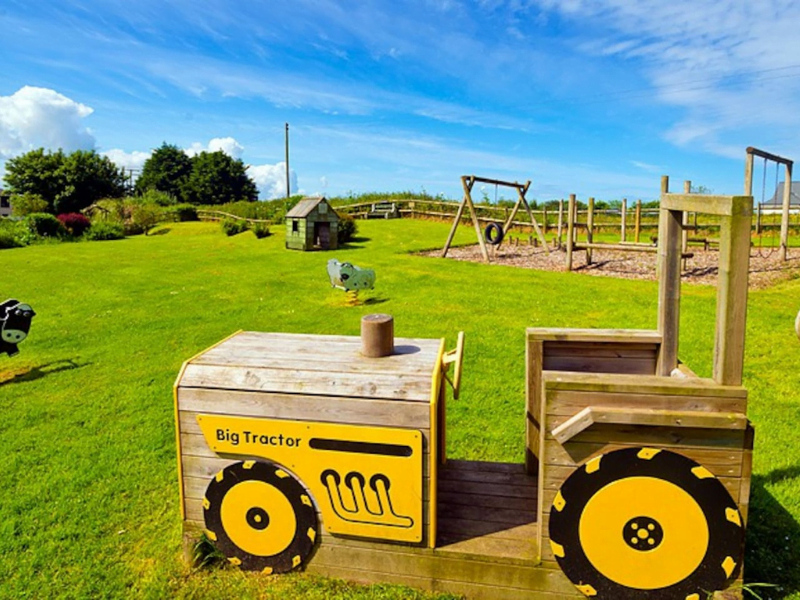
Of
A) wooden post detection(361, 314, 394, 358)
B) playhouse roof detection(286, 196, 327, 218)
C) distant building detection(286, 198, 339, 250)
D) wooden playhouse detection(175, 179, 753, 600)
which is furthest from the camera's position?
distant building detection(286, 198, 339, 250)

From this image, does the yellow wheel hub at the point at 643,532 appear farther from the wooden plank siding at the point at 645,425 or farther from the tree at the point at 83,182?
the tree at the point at 83,182

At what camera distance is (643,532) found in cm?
289

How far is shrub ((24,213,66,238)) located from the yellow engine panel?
97.0ft

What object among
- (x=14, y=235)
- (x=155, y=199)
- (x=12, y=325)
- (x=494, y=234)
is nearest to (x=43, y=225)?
(x=14, y=235)

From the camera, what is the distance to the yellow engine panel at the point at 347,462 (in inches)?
121

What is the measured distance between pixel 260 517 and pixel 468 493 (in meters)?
1.38

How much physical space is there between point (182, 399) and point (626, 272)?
48.3 ft

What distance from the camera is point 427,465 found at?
307cm

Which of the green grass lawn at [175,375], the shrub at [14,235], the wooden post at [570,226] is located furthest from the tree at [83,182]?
the wooden post at [570,226]

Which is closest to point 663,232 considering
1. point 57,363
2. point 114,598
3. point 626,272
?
point 114,598

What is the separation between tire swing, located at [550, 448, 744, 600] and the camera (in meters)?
2.84

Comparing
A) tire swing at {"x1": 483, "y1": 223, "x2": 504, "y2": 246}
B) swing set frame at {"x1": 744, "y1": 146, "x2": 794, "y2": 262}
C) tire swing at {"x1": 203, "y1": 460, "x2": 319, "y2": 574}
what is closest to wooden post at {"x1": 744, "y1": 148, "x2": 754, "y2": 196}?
swing set frame at {"x1": 744, "y1": 146, "x2": 794, "y2": 262}

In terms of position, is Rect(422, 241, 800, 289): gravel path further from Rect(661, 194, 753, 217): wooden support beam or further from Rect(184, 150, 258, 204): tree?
Rect(184, 150, 258, 204): tree

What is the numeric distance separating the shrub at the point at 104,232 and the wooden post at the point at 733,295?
3139cm
